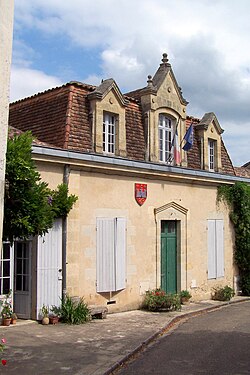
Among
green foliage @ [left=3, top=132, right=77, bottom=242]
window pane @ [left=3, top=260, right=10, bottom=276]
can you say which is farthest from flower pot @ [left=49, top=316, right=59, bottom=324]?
green foliage @ [left=3, top=132, right=77, bottom=242]

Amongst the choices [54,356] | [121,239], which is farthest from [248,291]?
[54,356]

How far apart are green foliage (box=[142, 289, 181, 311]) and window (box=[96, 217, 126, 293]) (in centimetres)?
95

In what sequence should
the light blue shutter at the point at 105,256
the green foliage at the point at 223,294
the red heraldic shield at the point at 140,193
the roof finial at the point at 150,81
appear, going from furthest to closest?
the green foliage at the point at 223,294 → the roof finial at the point at 150,81 → the red heraldic shield at the point at 140,193 → the light blue shutter at the point at 105,256

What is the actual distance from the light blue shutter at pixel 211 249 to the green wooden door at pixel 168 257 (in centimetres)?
159

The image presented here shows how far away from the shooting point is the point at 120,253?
43.4 ft

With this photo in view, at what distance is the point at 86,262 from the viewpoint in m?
12.4

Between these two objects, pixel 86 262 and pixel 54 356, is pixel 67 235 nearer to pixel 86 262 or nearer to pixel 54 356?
pixel 86 262

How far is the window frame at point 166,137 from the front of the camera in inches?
620

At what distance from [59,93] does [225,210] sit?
7249mm

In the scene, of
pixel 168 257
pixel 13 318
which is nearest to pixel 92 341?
pixel 13 318

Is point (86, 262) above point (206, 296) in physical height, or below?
above

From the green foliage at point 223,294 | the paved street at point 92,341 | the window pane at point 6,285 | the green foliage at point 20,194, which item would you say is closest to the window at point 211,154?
the green foliage at point 223,294

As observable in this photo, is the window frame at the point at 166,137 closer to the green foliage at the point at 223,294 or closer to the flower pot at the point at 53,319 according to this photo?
the green foliage at the point at 223,294

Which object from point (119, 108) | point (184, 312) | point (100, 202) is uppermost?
point (119, 108)
